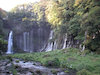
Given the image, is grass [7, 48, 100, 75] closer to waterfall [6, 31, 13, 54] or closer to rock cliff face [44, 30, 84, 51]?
rock cliff face [44, 30, 84, 51]

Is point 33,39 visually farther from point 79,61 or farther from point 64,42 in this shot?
point 79,61

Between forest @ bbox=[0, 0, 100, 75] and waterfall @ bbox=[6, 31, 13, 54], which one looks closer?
forest @ bbox=[0, 0, 100, 75]

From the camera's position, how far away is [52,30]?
36312 mm

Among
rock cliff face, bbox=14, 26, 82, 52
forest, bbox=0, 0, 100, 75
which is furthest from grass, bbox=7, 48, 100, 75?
rock cliff face, bbox=14, 26, 82, 52

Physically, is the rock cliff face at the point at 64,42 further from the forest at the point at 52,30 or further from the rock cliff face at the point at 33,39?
the rock cliff face at the point at 33,39

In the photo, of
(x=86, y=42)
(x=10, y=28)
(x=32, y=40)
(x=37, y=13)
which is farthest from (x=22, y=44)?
(x=86, y=42)

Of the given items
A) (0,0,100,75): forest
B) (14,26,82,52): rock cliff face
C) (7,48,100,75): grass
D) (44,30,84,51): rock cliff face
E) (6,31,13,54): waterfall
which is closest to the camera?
(7,48,100,75): grass

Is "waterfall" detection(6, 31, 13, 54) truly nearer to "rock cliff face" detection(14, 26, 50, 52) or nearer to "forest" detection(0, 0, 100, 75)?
"forest" detection(0, 0, 100, 75)

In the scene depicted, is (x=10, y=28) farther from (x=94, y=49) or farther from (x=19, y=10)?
(x=94, y=49)

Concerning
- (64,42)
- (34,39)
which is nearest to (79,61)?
(64,42)

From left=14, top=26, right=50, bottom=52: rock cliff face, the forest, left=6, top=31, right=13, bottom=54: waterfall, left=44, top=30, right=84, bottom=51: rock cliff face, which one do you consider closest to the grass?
the forest

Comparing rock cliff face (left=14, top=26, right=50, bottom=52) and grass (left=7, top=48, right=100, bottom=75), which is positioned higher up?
rock cliff face (left=14, top=26, right=50, bottom=52)

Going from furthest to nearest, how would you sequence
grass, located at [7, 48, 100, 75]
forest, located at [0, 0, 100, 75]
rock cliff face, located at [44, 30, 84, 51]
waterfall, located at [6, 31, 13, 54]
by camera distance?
1. waterfall, located at [6, 31, 13, 54]
2. rock cliff face, located at [44, 30, 84, 51]
3. forest, located at [0, 0, 100, 75]
4. grass, located at [7, 48, 100, 75]

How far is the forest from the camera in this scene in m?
19.5
